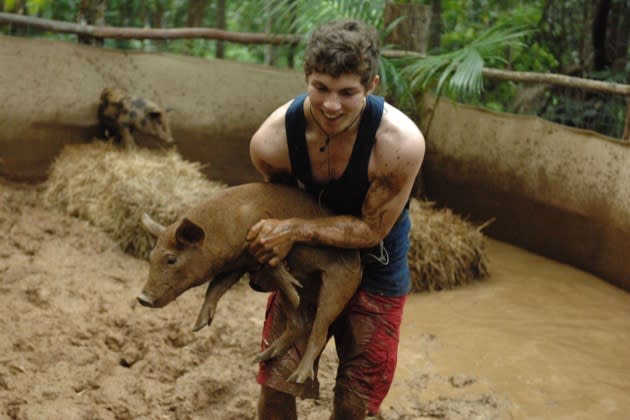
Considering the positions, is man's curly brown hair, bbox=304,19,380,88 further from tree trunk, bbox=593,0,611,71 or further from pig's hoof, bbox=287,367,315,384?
tree trunk, bbox=593,0,611,71

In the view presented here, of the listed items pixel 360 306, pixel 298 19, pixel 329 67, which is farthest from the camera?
pixel 298 19

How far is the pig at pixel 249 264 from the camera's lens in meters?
2.26

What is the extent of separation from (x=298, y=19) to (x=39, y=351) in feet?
11.3

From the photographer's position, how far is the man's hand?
229cm

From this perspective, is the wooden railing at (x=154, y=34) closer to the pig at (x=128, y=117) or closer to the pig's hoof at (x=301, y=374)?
the pig at (x=128, y=117)

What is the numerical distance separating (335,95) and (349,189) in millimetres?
378

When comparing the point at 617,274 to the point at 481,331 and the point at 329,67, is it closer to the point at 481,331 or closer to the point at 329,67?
the point at 481,331

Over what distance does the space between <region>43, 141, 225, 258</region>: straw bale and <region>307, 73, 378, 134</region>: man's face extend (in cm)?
302

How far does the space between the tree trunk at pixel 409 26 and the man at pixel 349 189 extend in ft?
13.0

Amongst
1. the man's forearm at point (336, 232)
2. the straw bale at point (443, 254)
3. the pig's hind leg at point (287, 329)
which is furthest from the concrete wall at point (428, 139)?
the pig's hind leg at point (287, 329)

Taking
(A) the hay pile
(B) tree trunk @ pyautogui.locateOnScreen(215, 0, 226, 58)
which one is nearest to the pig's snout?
(A) the hay pile

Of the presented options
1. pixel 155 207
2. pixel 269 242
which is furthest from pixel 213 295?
pixel 155 207

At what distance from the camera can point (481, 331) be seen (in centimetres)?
464

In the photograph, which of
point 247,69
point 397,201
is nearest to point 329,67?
point 397,201
